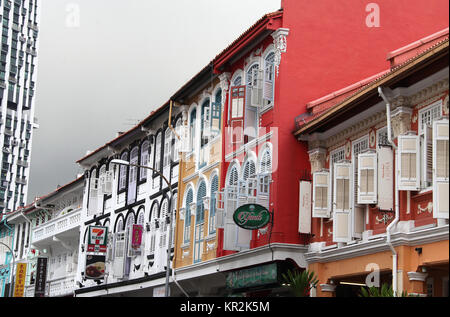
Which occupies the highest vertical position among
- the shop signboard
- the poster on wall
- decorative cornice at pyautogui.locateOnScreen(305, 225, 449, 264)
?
the poster on wall

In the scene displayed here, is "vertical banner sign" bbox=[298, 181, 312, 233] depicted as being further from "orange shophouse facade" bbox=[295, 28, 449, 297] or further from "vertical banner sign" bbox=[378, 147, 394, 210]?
"vertical banner sign" bbox=[378, 147, 394, 210]

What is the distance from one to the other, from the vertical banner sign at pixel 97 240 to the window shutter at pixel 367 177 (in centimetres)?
2101

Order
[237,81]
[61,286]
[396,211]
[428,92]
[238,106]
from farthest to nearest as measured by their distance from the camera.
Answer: [61,286] → [237,81] → [238,106] → [396,211] → [428,92]

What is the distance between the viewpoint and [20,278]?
5266 cm

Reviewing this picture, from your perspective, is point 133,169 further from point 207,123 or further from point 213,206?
point 213,206

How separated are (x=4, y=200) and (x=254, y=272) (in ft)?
290

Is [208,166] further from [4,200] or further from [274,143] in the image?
[4,200]

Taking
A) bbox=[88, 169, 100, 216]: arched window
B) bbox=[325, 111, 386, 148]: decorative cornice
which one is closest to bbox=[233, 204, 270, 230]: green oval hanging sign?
bbox=[325, 111, 386, 148]: decorative cornice

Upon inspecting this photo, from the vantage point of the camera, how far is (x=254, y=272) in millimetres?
24844

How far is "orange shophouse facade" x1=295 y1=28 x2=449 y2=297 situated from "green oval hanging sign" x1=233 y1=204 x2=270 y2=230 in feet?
4.76

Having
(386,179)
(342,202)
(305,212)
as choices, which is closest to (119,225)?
(305,212)

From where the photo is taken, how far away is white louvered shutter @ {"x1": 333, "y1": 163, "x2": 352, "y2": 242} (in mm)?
21484

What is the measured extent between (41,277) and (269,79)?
28303mm
